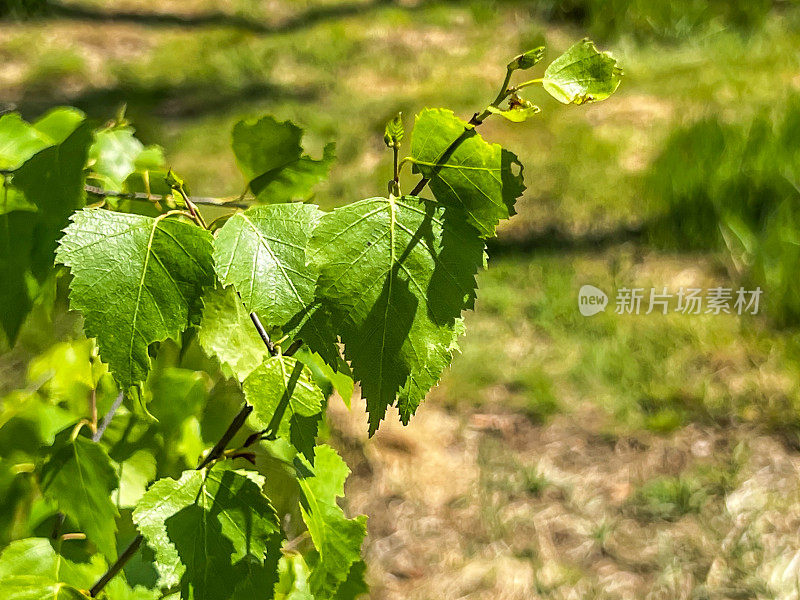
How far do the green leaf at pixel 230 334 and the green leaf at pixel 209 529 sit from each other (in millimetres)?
74

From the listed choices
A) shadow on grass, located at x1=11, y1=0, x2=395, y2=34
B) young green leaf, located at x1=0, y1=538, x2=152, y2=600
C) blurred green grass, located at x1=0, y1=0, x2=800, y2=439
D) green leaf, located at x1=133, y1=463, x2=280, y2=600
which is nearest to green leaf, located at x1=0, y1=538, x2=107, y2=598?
young green leaf, located at x1=0, y1=538, x2=152, y2=600

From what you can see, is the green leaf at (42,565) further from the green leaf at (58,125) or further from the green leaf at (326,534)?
the green leaf at (58,125)

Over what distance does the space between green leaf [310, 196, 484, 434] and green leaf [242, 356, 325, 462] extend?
0.08m

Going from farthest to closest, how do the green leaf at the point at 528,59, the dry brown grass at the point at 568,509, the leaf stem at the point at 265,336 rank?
1. the dry brown grass at the point at 568,509
2. the leaf stem at the point at 265,336
3. the green leaf at the point at 528,59

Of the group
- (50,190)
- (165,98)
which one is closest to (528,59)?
(50,190)

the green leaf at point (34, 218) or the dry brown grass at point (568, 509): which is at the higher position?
the green leaf at point (34, 218)

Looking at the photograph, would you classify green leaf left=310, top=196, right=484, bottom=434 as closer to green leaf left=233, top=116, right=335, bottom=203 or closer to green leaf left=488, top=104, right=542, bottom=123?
green leaf left=488, top=104, right=542, bottom=123

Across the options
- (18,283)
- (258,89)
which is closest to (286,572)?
(18,283)

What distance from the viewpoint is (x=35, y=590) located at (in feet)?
2.14

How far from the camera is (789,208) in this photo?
2.73 m

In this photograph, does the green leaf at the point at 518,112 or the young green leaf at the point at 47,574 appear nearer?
the green leaf at the point at 518,112

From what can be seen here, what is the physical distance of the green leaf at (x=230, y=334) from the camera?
594 mm

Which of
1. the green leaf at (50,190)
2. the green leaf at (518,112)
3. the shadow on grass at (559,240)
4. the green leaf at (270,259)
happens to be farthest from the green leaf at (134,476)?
the shadow on grass at (559,240)

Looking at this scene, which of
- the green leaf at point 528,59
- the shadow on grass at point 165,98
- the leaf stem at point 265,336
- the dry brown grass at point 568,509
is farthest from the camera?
the shadow on grass at point 165,98
